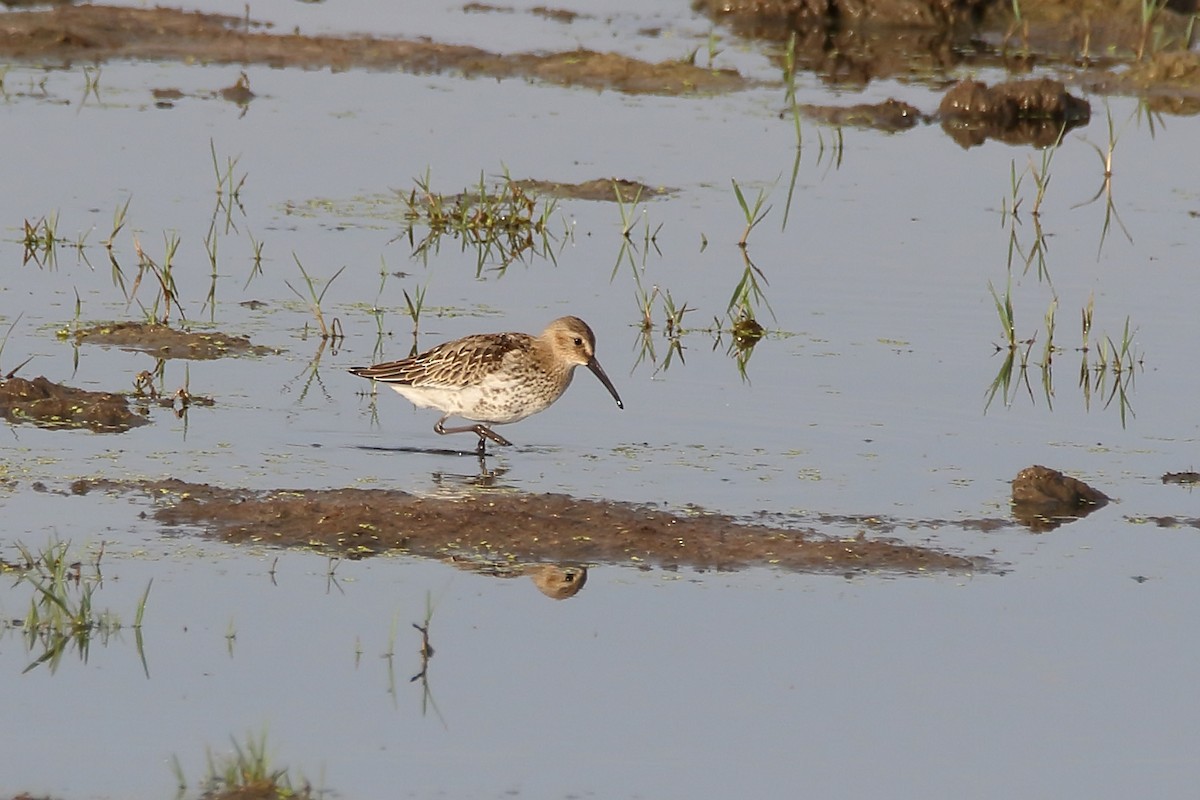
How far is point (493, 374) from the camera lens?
10500 mm

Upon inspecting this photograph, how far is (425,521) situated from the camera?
894cm

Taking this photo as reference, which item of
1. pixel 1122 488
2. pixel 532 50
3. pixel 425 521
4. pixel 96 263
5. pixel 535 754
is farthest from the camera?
pixel 532 50

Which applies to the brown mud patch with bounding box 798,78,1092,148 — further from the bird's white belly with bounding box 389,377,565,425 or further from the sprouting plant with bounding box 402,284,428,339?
the bird's white belly with bounding box 389,377,565,425

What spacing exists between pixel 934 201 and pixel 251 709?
10.3 metres

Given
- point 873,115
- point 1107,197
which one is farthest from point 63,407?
point 873,115

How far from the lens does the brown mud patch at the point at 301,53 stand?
811 inches

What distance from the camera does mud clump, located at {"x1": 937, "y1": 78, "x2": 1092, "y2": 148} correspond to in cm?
1905

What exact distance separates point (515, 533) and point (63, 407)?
2.78 metres

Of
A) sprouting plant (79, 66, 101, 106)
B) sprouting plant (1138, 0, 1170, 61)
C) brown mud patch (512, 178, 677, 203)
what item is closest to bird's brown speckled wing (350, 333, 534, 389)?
brown mud patch (512, 178, 677, 203)

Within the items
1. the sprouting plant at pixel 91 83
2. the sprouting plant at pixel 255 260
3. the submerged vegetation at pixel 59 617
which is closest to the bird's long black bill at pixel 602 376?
the sprouting plant at pixel 255 260


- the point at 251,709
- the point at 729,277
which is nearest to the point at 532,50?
the point at 729,277

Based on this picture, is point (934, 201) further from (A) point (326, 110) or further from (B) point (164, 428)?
(B) point (164, 428)

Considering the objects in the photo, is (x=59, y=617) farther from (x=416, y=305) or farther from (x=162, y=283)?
(x=416, y=305)

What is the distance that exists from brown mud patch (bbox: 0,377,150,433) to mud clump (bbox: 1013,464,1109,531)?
425cm
